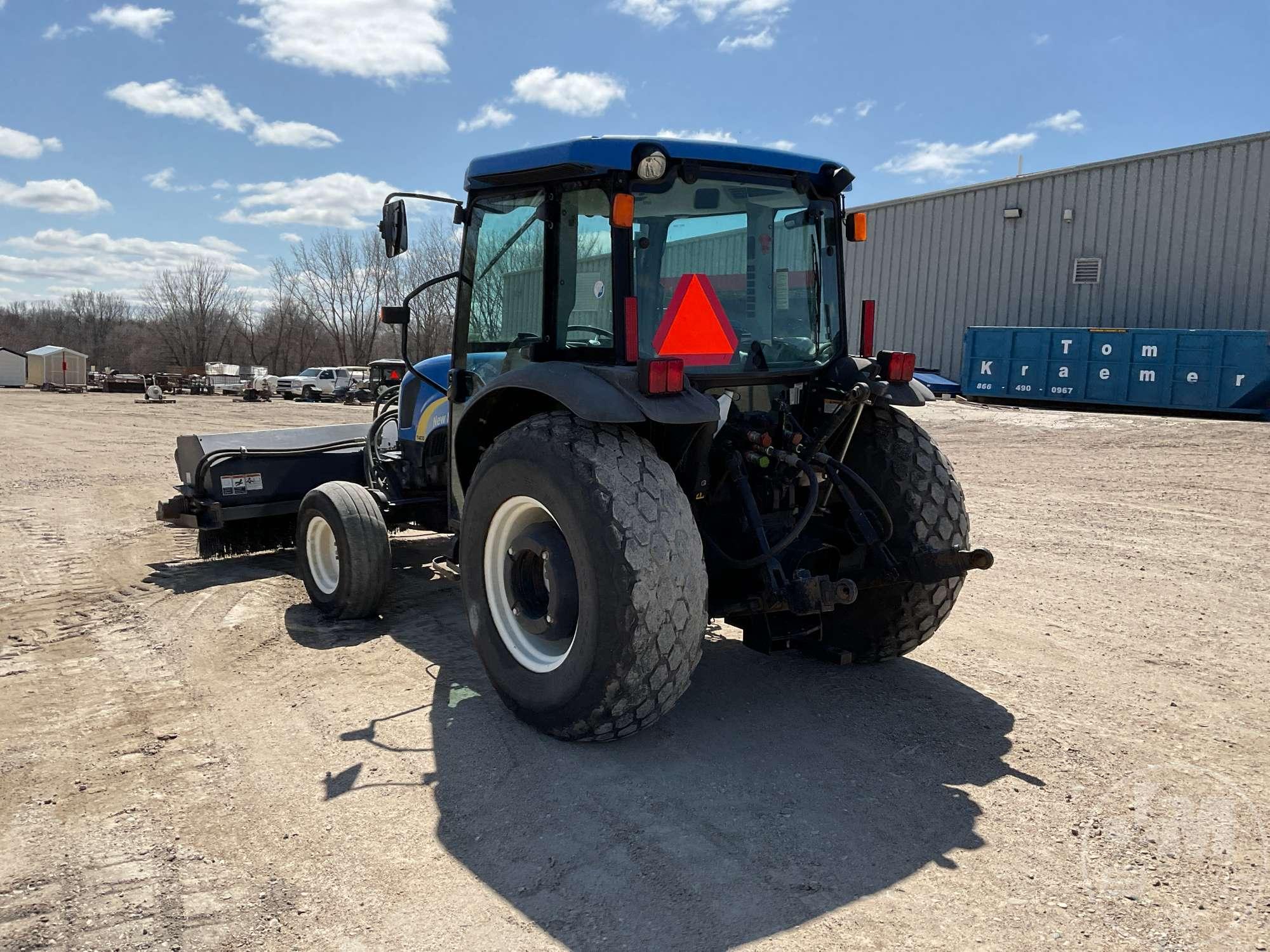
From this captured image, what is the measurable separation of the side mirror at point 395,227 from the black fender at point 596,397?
933 mm

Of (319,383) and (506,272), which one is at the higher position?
(506,272)

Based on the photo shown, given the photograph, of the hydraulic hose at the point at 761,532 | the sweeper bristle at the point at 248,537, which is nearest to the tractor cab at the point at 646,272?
the hydraulic hose at the point at 761,532

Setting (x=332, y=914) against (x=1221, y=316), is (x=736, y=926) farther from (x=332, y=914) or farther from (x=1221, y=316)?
(x=1221, y=316)

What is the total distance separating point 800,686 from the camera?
14.9 ft

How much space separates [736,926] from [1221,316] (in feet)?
76.8

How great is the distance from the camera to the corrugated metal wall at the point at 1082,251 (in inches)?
836

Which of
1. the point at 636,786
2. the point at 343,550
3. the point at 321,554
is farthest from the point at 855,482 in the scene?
the point at 321,554

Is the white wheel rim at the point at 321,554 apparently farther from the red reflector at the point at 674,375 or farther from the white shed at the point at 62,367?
the white shed at the point at 62,367

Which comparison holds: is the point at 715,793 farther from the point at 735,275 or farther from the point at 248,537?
the point at 248,537

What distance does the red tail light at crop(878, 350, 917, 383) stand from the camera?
4.46 metres

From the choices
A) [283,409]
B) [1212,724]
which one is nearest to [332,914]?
[1212,724]

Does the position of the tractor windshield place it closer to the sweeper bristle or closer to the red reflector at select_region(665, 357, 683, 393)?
the red reflector at select_region(665, 357, 683, 393)

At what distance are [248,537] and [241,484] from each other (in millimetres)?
465

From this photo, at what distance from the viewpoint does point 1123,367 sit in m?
21.2
